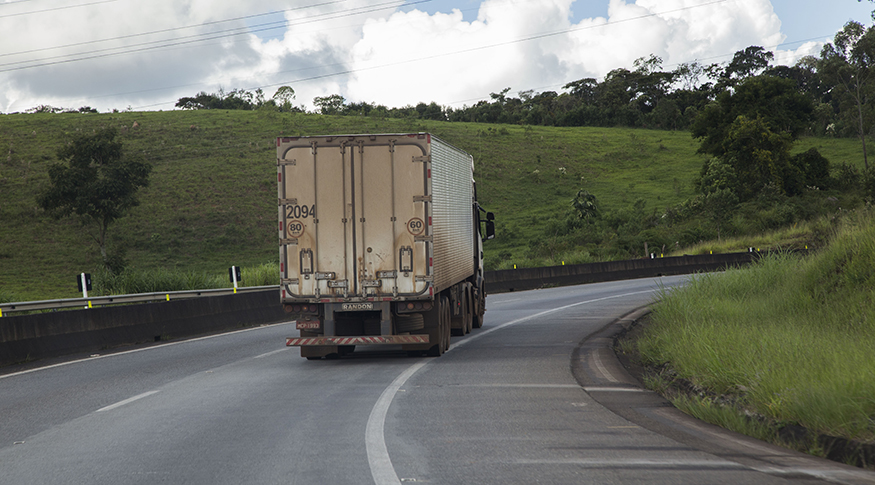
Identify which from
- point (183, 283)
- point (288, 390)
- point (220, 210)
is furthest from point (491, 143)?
point (288, 390)

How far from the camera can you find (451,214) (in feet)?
49.6

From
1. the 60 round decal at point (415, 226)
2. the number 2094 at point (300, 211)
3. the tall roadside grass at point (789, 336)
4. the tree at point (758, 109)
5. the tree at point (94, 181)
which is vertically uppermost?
the tree at point (758, 109)

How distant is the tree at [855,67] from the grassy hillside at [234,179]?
7.26 meters

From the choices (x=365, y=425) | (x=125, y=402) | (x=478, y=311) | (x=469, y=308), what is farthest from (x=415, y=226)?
(x=478, y=311)

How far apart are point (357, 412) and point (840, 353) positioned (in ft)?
16.6

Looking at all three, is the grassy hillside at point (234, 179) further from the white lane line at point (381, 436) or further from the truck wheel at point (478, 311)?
the white lane line at point (381, 436)

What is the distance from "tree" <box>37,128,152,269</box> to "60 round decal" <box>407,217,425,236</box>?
4778 cm

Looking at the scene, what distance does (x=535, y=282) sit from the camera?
3688 cm

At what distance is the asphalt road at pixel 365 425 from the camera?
6.23m

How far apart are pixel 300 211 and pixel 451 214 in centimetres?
319

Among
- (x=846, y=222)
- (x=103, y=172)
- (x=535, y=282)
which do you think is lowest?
(x=535, y=282)

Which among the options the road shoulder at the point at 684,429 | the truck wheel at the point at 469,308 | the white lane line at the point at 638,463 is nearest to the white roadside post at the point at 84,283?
the truck wheel at the point at 469,308

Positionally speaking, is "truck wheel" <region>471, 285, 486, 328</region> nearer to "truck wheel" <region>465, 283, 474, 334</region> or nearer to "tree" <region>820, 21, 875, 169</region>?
"truck wheel" <region>465, 283, 474, 334</region>

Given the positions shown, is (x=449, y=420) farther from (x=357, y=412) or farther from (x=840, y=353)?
(x=840, y=353)
